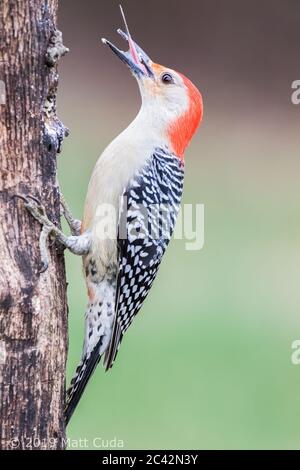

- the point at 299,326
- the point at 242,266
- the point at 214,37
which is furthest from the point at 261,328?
the point at 214,37

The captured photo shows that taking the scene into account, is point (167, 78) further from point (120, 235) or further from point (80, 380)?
point (80, 380)

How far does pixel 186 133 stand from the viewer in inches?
164

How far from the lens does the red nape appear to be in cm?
409

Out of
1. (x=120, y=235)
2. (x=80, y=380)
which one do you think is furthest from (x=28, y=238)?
(x=80, y=380)

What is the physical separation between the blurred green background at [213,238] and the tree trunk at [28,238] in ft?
7.30

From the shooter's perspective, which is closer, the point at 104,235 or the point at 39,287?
the point at 39,287

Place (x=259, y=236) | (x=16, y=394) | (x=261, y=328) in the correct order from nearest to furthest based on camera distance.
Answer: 1. (x=16, y=394)
2. (x=261, y=328)
3. (x=259, y=236)

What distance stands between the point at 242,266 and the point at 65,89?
2795 mm

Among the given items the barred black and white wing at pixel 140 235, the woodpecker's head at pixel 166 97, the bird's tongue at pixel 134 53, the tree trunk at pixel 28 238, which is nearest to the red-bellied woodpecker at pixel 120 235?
the barred black and white wing at pixel 140 235

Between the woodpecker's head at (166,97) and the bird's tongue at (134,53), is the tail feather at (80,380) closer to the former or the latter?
the woodpecker's head at (166,97)

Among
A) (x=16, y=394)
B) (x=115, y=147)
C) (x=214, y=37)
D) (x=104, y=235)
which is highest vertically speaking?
(x=214, y=37)

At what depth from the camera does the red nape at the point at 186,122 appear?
4094mm

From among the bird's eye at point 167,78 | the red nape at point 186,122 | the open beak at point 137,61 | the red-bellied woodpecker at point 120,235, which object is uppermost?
the open beak at point 137,61

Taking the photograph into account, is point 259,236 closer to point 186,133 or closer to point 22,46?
point 186,133
